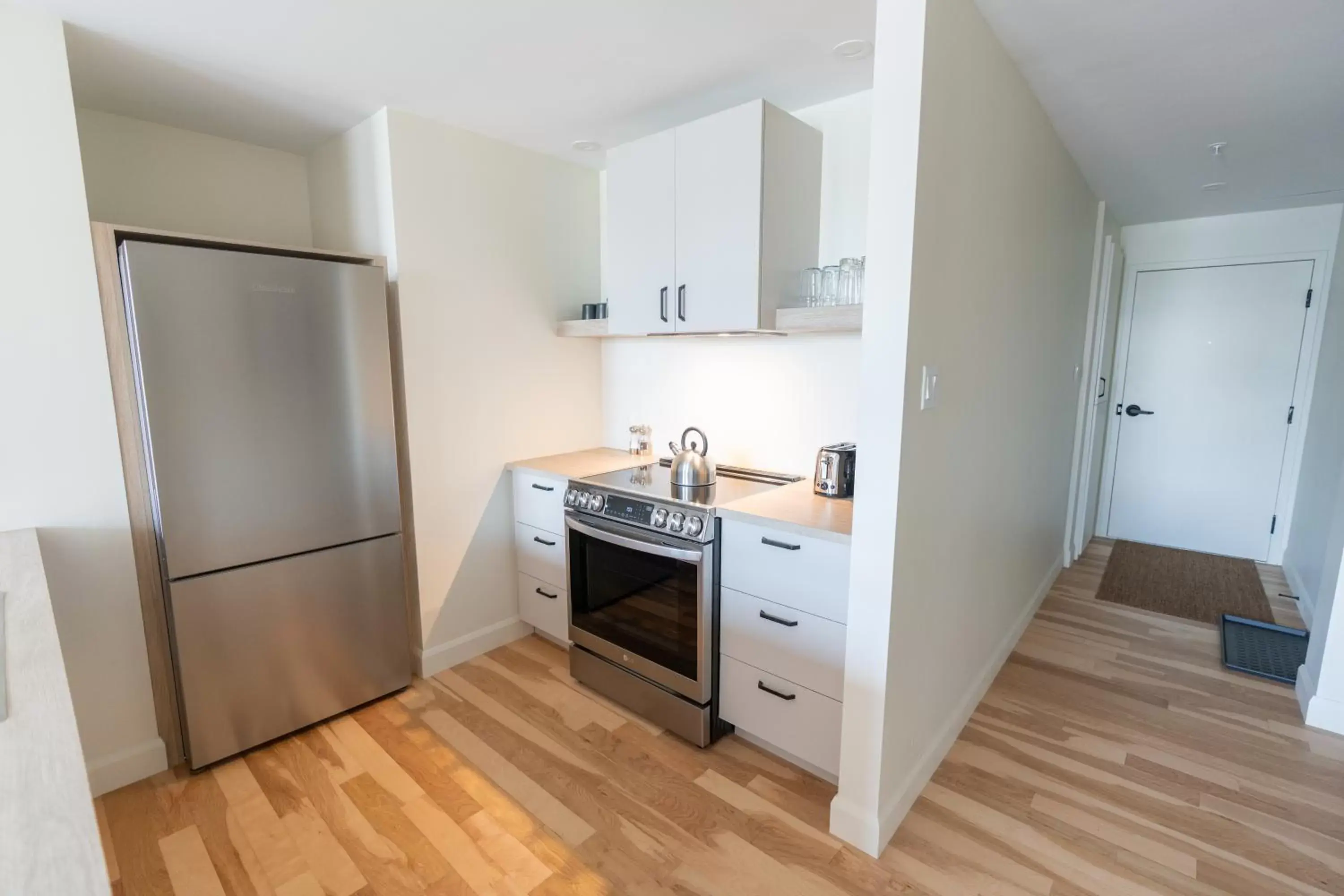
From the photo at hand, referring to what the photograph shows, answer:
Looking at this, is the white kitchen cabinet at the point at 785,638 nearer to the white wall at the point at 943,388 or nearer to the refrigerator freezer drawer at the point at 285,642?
the white wall at the point at 943,388

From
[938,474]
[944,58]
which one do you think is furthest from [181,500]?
[944,58]

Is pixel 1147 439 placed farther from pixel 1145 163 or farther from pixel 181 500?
pixel 181 500

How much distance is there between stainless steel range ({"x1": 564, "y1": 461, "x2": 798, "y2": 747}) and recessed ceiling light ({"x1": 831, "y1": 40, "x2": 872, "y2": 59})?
58.2 inches

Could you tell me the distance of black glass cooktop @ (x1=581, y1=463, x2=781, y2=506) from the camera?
2.23 meters

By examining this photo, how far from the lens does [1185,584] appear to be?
3723 mm

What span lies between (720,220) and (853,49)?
2.15 feet

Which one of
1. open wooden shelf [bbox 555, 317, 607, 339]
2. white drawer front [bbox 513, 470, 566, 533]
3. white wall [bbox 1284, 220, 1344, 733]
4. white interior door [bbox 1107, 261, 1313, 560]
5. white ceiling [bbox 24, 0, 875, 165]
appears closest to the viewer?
white ceiling [bbox 24, 0, 875, 165]

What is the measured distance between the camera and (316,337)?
2.20m

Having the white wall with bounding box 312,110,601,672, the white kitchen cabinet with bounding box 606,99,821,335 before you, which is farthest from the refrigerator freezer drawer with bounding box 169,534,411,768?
the white kitchen cabinet with bounding box 606,99,821,335

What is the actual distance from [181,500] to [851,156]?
259cm

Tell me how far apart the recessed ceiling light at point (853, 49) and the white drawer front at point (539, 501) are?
1.85 metres

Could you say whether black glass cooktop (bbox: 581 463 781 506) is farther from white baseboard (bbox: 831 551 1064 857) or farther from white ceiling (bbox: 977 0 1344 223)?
white ceiling (bbox: 977 0 1344 223)

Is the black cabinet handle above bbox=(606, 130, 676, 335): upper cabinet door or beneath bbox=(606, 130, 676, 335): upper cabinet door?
beneath

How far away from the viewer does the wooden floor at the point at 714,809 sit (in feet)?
5.53
